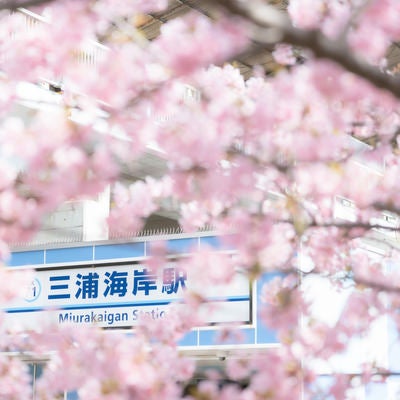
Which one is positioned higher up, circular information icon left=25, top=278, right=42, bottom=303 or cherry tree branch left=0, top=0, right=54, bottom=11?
circular information icon left=25, top=278, right=42, bottom=303

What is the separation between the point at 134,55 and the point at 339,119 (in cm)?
74

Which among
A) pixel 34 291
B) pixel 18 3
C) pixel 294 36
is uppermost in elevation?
pixel 34 291

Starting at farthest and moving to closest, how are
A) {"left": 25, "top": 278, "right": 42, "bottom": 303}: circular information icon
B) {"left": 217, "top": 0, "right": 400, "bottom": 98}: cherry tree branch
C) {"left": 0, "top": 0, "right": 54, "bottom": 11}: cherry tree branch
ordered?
{"left": 25, "top": 278, "right": 42, "bottom": 303}: circular information icon → {"left": 0, "top": 0, "right": 54, "bottom": 11}: cherry tree branch → {"left": 217, "top": 0, "right": 400, "bottom": 98}: cherry tree branch

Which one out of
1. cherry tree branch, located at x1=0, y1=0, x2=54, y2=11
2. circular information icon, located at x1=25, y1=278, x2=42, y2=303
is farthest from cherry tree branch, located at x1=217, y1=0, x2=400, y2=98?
circular information icon, located at x1=25, y1=278, x2=42, y2=303

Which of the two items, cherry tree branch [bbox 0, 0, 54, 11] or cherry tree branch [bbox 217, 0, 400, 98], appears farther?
cherry tree branch [bbox 0, 0, 54, 11]

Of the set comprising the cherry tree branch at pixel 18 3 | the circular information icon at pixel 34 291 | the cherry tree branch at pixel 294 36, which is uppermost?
the circular information icon at pixel 34 291

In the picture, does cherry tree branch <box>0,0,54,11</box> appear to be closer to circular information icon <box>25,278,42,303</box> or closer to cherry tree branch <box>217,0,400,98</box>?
cherry tree branch <box>217,0,400,98</box>

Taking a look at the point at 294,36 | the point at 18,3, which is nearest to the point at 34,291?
the point at 18,3

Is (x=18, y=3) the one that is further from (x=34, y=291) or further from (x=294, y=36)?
(x=34, y=291)

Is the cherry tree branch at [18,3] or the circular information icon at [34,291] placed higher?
the circular information icon at [34,291]

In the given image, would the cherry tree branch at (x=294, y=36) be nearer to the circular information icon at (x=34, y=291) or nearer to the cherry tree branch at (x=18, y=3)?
the cherry tree branch at (x=18, y=3)

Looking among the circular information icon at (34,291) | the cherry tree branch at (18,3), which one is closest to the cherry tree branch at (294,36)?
the cherry tree branch at (18,3)

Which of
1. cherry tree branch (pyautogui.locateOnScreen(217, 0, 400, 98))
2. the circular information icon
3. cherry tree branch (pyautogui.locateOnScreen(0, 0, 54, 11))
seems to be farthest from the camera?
the circular information icon

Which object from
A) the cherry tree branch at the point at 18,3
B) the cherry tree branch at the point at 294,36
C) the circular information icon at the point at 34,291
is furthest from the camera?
the circular information icon at the point at 34,291
